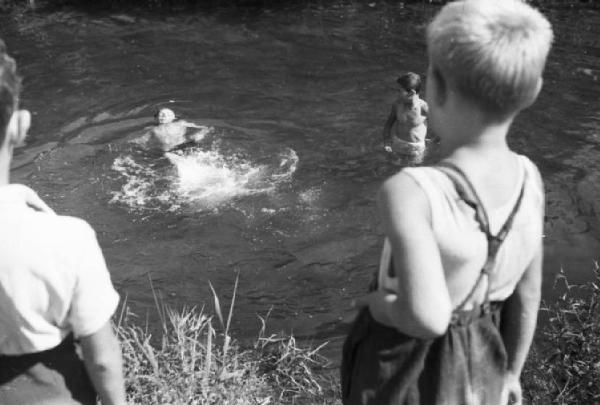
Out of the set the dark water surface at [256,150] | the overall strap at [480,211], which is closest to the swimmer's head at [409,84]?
the dark water surface at [256,150]

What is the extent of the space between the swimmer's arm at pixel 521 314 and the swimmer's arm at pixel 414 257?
0.45 meters

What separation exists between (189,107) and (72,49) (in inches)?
133

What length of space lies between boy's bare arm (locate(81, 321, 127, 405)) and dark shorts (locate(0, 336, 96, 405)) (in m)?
0.06

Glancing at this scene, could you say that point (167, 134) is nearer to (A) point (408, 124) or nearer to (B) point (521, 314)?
(A) point (408, 124)

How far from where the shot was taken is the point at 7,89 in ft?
5.46

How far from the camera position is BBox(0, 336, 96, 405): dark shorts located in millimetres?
1865

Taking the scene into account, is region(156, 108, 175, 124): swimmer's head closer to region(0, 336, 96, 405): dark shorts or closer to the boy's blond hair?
region(0, 336, 96, 405): dark shorts

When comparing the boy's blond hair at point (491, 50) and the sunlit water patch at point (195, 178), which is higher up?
the boy's blond hair at point (491, 50)

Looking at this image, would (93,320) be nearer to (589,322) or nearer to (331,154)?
(589,322)

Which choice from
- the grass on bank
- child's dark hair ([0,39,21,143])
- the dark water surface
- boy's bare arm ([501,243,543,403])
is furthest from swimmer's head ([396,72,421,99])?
child's dark hair ([0,39,21,143])

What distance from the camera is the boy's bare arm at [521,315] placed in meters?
1.91

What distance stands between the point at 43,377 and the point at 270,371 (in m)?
2.05

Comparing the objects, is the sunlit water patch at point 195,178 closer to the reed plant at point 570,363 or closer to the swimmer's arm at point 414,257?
the reed plant at point 570,363

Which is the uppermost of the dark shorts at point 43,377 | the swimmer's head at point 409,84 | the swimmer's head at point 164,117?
the dark shorts at point 43,377
